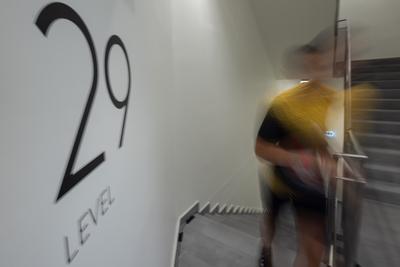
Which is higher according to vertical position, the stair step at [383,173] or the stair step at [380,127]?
the stair step at [380,127]

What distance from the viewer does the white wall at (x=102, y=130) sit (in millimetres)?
584

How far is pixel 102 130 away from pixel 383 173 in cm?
320

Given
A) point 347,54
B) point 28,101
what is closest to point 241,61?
point 347,54

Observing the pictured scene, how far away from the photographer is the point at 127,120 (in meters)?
1.25

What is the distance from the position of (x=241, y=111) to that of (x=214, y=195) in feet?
5.14

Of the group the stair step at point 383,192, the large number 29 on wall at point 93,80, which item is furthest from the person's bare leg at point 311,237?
the stair step at point 383,192

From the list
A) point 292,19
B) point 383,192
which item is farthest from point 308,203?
point 292,19

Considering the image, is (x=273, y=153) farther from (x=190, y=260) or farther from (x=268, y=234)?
(x=190, y=260)

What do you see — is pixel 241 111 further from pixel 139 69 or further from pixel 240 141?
pixel 139 69

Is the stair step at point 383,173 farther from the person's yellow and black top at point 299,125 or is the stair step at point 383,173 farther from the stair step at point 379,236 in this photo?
the person's yellow and black top at point 299,125

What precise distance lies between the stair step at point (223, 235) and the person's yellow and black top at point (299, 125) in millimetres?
1017

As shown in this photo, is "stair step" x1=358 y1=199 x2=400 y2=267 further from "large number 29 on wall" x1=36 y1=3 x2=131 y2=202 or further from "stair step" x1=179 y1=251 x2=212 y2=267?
"large number 29 on wall" x1=36 y1=3 x2=131 y2=202

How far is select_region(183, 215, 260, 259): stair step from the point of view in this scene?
224 centimetres

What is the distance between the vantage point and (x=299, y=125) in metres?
1.34
